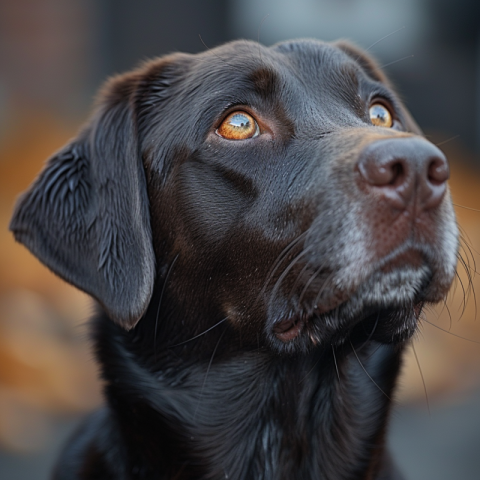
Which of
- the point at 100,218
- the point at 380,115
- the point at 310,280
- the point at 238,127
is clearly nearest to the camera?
the point at 310,280

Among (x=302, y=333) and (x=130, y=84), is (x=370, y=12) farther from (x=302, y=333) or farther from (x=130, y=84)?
(x=302, y=333)

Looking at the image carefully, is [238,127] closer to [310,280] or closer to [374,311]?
[310,280]

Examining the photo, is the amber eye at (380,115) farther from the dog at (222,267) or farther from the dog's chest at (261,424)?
the dog's chest at (261,424)

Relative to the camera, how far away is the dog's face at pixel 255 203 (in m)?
1.90

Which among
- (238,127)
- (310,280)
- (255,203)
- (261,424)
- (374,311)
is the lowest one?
(261,424)

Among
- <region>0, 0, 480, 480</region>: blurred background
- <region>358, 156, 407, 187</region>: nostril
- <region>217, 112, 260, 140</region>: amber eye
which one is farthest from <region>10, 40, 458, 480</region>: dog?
<region>0, 0, 480, 480</region>: blurred background

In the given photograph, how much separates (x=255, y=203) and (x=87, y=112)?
18.9ft

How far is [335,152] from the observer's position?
2.07 meters

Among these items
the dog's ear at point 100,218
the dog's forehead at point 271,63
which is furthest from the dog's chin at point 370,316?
the dog's forehead at point 271,63

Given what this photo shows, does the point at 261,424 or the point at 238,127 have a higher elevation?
the point at 238,127

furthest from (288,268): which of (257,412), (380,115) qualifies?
(380,115)

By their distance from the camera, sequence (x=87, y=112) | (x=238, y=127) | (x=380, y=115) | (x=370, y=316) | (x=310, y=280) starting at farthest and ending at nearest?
(x=87, y=112) → (x=380, y=115) → (x=238, y=127) → (x=370, y=316) → (x=310, y=280)

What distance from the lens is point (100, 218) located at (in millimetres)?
2506

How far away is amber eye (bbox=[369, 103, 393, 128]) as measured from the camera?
107 inches
